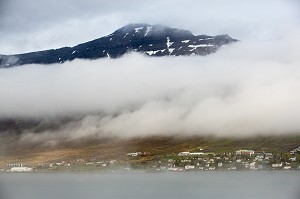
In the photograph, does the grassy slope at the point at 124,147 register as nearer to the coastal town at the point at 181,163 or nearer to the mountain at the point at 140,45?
the coastal town at the point at 181,163

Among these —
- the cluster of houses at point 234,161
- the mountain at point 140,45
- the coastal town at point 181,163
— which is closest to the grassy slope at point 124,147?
the coastal town at point 181,163

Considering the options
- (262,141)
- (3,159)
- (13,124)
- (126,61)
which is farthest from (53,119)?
(126,61)

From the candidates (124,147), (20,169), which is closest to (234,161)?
(124,147)

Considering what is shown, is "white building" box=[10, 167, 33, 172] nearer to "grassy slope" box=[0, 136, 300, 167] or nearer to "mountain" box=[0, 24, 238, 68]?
"grassy slope" box=[0, 136, 300, 167]

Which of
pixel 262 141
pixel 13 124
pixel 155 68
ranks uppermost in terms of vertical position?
pixel 155 68

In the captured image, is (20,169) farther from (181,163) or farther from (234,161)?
(234,161)

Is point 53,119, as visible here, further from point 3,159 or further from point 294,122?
point 294,122
